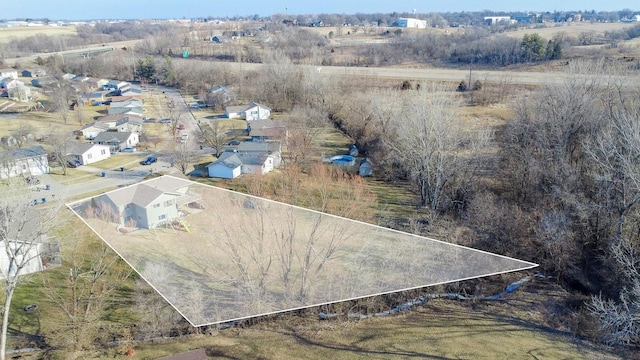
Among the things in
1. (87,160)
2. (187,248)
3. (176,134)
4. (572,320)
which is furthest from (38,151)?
(572,320)

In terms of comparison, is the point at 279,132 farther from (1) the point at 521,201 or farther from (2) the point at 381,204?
(1) the point at 521,201

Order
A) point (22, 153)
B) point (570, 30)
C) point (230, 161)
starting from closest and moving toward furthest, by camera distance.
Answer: point (22, 153) → point (230, 161) → point (570, 30)

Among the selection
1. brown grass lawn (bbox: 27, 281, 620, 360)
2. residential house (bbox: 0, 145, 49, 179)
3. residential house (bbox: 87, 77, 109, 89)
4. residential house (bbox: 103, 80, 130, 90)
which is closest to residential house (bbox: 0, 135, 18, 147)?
residential house (bbox: 0, 145, 49, 179)

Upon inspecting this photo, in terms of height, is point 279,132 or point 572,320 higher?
point 279,132

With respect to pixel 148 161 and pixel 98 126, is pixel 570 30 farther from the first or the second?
pixel 148 161

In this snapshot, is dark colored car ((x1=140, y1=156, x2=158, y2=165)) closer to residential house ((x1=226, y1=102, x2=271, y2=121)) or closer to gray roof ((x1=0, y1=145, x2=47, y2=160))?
gray roof ((x1=0, y1=145, x2=47, y2=160))

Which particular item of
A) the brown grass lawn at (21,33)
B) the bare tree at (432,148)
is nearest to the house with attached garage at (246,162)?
the bare tree at (432,148)

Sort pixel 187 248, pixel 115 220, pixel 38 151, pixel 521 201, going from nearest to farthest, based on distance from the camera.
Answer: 1. pixel 187 248
2. pixel 115 220
3. pixel 521 201
4. pixel 38 151

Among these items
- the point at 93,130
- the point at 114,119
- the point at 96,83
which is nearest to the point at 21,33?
the point at 96,83
